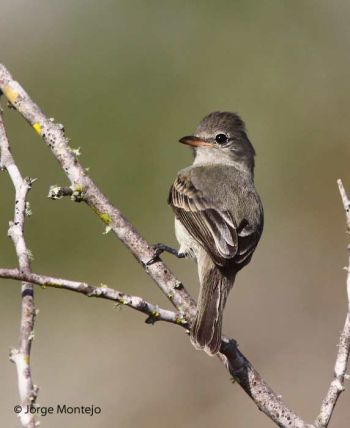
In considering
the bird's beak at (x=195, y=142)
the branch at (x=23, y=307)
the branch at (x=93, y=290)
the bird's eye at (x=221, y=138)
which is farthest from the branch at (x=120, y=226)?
the bird's eye at (x=221, y=138)

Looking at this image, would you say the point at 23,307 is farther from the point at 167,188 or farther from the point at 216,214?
the point at 167,188

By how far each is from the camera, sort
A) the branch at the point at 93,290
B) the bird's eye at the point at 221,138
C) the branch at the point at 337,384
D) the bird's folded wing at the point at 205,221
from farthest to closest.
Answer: the bird's eye at the point at 221,138
the bird's folded wing at the point at 205,221
the branch at the point at 337,384
the branch at the point at 93,290

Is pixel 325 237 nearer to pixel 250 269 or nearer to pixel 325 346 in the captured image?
pixel 250 269

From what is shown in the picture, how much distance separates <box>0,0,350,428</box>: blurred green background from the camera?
9711 mm

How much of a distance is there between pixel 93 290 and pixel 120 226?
0.88 metres

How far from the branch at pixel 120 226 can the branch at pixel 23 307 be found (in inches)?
9.3

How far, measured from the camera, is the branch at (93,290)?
153 inches

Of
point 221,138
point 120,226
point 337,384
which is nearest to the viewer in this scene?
point 337,384

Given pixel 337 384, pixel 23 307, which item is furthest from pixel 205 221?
pixel 23 307

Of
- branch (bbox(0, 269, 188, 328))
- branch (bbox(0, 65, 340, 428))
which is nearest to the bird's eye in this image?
branch (bbox(0, 65, 340, 428))

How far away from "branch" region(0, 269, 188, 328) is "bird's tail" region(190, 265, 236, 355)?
486 mm

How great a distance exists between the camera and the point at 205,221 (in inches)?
239

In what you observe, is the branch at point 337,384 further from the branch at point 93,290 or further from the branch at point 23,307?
the branch at point 23,307

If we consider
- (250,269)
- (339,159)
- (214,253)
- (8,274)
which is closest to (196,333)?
(214,253)
